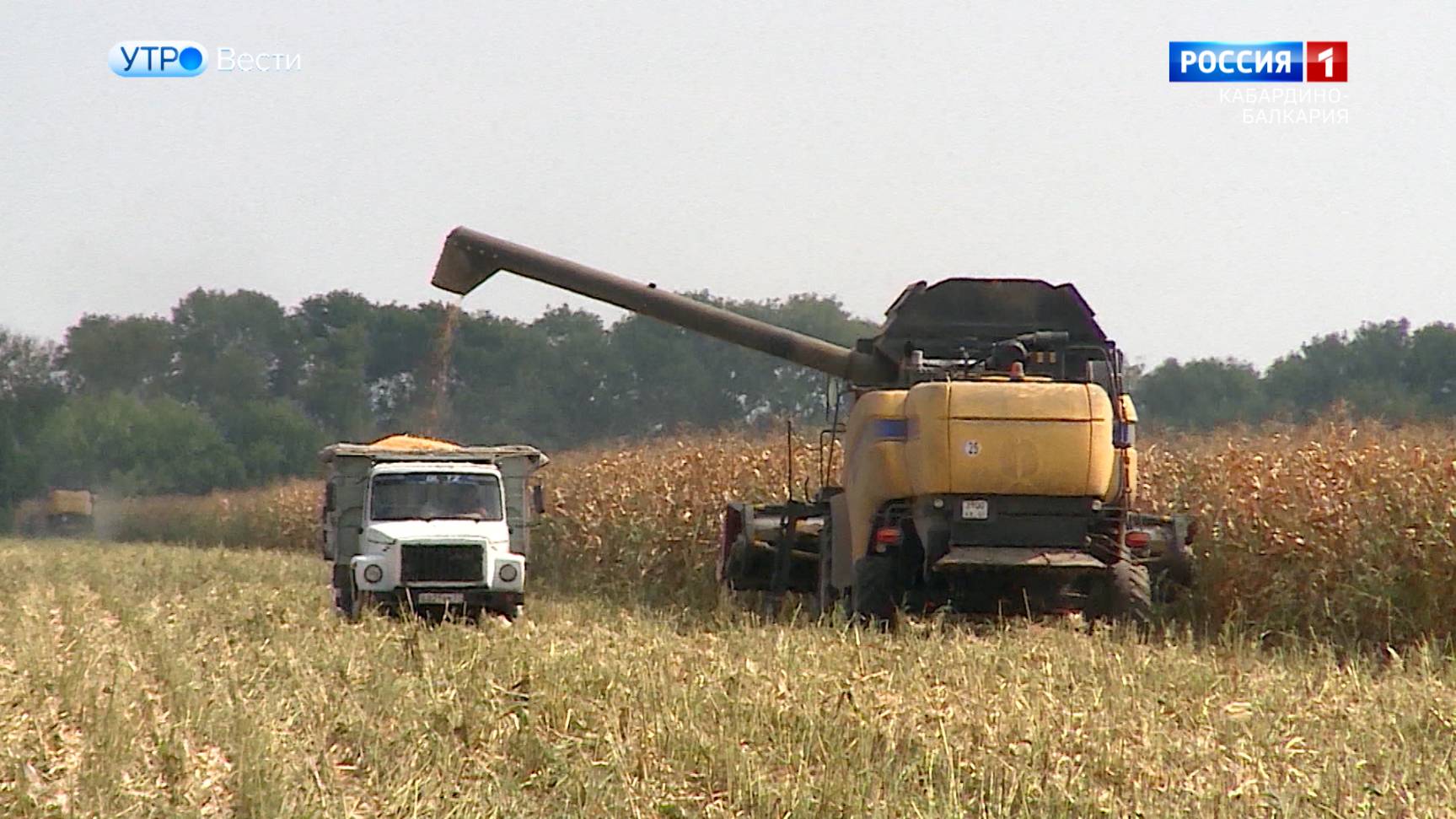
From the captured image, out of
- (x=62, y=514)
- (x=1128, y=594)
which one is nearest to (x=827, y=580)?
(x=1128, y=594)

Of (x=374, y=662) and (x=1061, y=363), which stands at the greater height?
(x=1061, y=363)

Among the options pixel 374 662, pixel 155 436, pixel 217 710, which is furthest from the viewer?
pixel 155 436

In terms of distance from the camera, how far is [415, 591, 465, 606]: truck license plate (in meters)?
16.8

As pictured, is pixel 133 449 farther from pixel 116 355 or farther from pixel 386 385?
pixel 386 385

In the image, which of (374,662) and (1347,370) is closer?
(374,662)

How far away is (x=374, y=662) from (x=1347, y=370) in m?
54.0

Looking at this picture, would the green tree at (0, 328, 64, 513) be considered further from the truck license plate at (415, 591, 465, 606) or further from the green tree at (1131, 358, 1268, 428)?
the truck license plate at (415, 591, 465, 606)

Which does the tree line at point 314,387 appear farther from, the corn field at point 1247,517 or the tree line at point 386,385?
the corn field at point 1247,517

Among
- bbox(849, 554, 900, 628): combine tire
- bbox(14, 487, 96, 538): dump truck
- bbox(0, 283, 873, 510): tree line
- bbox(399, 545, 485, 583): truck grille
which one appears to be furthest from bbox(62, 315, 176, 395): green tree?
bbox(849, 554, 900, 628): combine tire

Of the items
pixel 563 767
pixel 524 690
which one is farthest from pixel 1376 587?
pixel 563 767

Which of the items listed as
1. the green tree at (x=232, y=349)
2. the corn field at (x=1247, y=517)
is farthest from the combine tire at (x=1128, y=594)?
the green tree at (x=232, y=349)

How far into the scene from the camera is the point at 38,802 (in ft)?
23.4

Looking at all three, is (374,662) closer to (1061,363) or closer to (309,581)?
(1061,363)

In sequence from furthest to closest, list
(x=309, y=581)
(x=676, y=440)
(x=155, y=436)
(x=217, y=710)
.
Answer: (x=155, y=436), (x=676, y=440), (x=309, y=581), (x=217, y=710)
